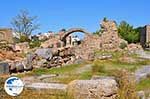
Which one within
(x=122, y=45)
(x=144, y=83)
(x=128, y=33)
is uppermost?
(x=128, y=33)

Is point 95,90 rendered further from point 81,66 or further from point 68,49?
point 68,49

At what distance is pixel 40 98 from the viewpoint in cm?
1015

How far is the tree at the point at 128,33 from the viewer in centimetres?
6262

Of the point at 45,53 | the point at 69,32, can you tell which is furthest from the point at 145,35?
the point at 45,53

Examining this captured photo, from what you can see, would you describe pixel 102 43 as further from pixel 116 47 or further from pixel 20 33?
pixel 20 33

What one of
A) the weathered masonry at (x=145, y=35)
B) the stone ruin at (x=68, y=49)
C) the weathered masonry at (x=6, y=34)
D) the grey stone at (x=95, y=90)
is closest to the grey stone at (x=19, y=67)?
the stone ruin at (x=68, y=49)

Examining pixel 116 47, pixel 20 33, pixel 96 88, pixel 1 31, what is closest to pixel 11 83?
pixel 96 88

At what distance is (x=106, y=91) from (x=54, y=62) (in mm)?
19850

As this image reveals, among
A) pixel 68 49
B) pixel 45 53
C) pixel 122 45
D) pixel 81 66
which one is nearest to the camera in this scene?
pixel 81 66

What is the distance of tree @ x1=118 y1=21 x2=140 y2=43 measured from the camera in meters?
62.6

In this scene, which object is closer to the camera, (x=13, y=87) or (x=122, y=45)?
(x=13, y=87)

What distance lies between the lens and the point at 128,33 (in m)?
64.7

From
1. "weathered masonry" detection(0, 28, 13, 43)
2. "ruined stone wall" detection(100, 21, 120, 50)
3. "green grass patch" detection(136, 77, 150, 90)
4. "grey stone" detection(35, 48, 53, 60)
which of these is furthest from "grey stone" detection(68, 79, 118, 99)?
"weathered masonry" detection(0, 28, 13, 43)

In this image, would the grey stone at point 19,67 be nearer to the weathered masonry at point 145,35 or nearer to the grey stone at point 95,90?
the grey stone at point 95,90
